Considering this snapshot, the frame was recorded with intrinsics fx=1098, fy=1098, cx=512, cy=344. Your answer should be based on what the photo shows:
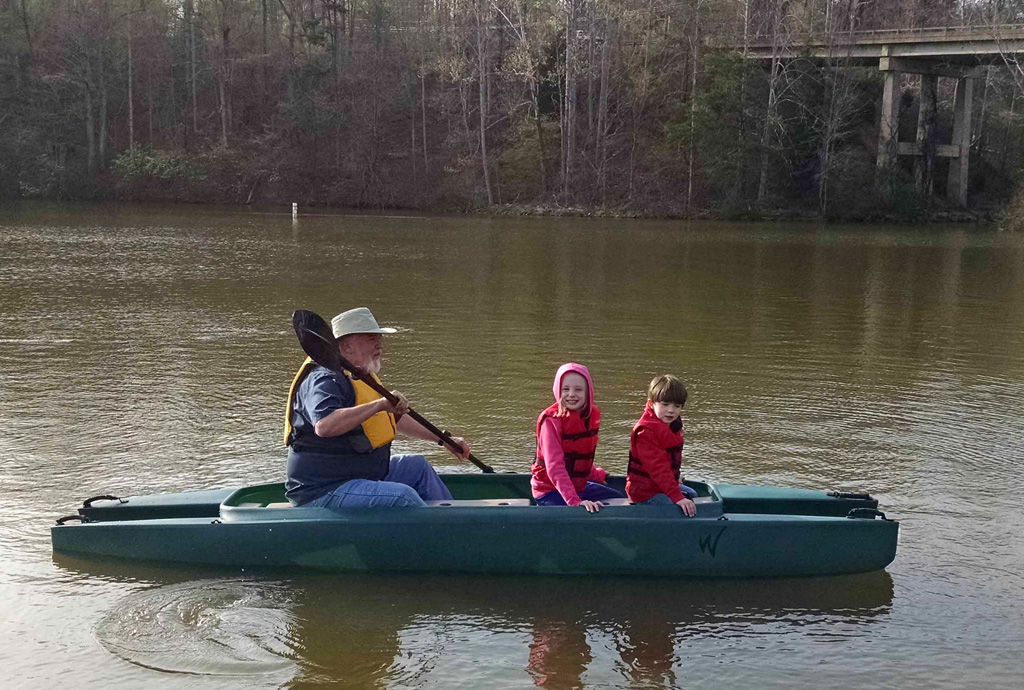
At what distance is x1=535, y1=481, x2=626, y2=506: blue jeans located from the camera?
18.9 feet

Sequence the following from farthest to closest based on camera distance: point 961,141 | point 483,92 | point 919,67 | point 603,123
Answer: point 603,123 → point 483,92 → point 961,141 → point 919,67

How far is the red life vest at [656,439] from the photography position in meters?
5.48

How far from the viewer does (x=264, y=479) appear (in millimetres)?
7219

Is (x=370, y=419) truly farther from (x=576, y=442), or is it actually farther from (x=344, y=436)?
(x=576, y=442)

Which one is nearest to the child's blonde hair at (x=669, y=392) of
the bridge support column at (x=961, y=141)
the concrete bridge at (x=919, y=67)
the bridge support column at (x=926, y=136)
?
the concrete bridge at (x=919, y=67)

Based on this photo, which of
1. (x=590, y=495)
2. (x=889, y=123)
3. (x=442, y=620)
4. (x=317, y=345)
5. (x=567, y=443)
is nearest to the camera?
(x=442, y=620)

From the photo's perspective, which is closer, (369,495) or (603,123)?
(369,495)

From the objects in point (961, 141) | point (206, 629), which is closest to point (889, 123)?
point (961, 141)

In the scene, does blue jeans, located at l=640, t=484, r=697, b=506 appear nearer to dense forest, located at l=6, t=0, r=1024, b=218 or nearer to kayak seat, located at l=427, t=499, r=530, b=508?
kayak seat, located at l=427, t=499, r=530, b=508

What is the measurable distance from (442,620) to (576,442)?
44.0 inches

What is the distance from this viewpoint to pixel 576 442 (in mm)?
5617

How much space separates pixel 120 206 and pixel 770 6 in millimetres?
26627

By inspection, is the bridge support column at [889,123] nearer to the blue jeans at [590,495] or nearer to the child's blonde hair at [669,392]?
the blue jeans at [590,495]

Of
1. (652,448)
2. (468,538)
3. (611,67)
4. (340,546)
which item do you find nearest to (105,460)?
(340,546)
